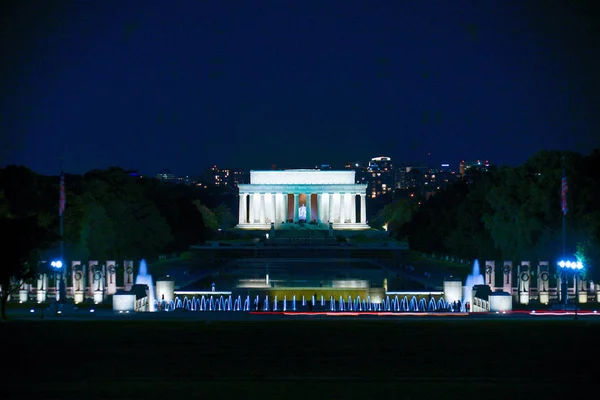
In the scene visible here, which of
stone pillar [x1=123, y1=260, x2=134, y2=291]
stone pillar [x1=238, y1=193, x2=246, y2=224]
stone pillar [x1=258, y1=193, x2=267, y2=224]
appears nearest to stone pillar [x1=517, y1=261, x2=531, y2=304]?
stone pillar [x1=123, y1=260, x2=134, y2=291]

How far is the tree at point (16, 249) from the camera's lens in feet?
116

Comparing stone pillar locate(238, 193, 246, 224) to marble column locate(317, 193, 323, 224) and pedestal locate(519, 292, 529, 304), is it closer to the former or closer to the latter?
marble column locate(317, 193, 323, 224)

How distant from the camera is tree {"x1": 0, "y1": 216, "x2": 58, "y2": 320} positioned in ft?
116

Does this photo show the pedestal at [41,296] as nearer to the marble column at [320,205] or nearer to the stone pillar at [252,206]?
the stone pillar at [252,206]

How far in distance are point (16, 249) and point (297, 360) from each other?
16810mm

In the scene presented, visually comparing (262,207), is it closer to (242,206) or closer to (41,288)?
(242,206)

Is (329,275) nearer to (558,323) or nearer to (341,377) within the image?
(558,323)

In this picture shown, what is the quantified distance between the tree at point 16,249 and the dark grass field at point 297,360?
4.38 meters

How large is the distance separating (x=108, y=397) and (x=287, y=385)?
3956mm

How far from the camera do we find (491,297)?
38.3 metres

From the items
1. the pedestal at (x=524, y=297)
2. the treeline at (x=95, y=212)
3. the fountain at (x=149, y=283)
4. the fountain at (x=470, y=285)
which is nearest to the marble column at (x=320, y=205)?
the treeline at (x=95, y=212)

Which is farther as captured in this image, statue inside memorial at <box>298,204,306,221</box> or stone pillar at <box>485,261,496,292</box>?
statue inside memorial at <box>298,204,306,221</box>

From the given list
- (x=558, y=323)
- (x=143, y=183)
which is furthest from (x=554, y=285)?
(x=143, y=183)

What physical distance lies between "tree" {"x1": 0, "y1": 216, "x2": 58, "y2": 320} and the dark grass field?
4.38m
